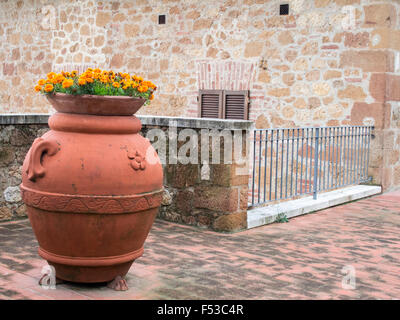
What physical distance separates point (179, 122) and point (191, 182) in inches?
25.3

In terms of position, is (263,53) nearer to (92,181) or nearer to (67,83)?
(67,83)

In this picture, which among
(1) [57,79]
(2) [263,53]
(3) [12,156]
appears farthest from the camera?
(2) [263,53]

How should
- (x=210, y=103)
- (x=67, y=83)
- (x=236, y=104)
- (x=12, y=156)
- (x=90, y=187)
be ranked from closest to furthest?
(x=90, y=187), (x=67, y=83), (x=12, y=156), (x=236, y=104), (x=210, y=103)

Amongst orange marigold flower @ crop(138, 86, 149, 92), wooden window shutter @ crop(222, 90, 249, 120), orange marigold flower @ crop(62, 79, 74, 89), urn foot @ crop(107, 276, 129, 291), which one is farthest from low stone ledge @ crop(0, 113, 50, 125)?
wooden window shutter @ crop(222, 90, 249, 120)

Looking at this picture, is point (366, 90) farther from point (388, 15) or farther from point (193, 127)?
point (193, 127)

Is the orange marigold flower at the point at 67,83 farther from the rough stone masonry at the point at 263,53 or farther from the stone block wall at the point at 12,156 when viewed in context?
the rough stone masonry at the point at 263,53

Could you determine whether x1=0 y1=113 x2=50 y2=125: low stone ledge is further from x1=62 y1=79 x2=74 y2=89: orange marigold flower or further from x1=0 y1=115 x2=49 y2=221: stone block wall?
x1=62 y1=79 x2=74 y2=89: orange marigold flower

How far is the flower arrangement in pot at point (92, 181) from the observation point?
3.43 m

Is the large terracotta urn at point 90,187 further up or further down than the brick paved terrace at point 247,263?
further up

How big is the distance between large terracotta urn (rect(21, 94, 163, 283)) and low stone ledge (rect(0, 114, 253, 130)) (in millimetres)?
1813

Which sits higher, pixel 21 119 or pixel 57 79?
pixel 57 79

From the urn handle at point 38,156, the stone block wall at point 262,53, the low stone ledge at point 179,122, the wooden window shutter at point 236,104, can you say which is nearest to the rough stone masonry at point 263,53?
the stone block wall at point 262,53

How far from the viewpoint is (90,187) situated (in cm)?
341

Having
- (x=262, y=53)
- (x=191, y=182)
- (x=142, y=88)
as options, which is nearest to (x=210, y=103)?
(x=262, y=53)
